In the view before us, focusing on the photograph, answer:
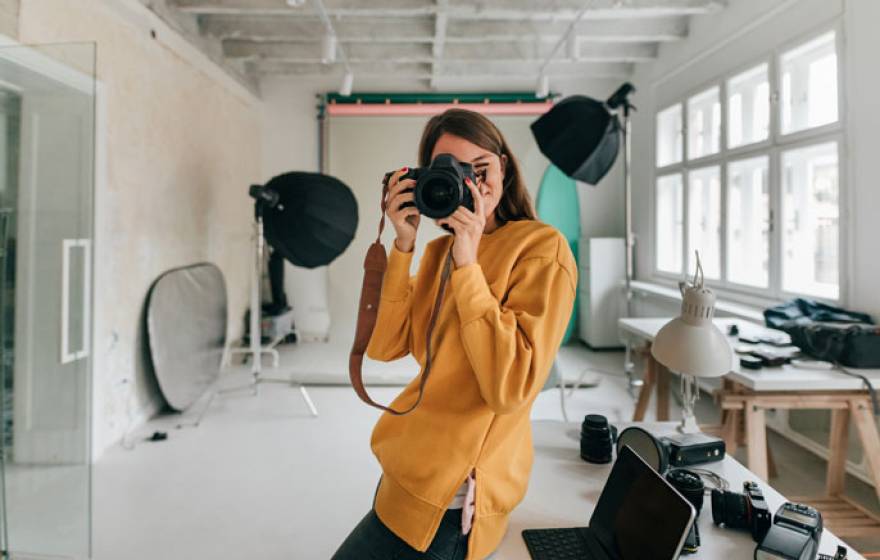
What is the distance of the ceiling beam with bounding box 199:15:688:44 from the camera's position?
4199 millimetres

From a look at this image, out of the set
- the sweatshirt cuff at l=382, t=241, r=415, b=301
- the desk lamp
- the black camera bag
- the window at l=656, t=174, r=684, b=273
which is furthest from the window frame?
the sweatshirt cuff at l=382, t=241, r=415, b=301

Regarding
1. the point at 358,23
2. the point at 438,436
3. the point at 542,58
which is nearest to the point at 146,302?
the point at 358,23

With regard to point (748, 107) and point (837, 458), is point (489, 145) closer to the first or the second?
point (837, 458)

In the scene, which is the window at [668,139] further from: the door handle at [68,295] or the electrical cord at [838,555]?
the door handle at [68,295]

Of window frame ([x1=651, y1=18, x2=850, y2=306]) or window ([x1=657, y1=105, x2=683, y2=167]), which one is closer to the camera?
window frame ([x1=651, y1=18, x2=850, y2=306])

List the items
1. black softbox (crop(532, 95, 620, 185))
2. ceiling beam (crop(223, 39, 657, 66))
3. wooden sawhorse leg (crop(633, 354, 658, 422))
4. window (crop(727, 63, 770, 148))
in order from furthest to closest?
ceiling beam (crop(223, 39, 657, 66)), window (crop(727, 63, 770, 148)), black softbox (crop(532, 95, 620, 185)), wooden sawhorse leg (crop(633, 354, 658, 422))

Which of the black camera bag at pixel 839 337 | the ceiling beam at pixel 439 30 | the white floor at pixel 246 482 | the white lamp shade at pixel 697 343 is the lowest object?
the white floor at pixel 246 482

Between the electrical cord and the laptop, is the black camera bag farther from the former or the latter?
the laptop

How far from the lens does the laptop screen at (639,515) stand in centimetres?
68

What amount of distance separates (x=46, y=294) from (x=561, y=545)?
6.64 feet

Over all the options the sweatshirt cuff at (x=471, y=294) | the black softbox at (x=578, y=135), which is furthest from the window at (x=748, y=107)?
the sweatshirt cuff at (x=471, y=294)

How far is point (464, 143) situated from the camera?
0.87 meters

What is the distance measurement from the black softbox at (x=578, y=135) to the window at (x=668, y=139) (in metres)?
1.81

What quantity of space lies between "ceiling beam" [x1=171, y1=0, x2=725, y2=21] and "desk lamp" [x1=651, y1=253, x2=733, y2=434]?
3.23 m
